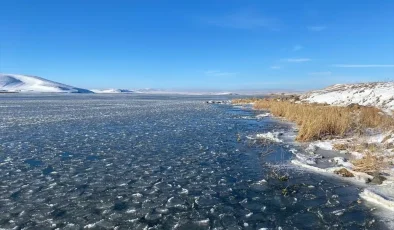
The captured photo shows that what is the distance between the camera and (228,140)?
60.4 ft

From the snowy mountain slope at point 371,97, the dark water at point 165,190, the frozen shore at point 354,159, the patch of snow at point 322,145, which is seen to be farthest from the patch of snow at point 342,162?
the snowy mountain slope at point 371,97

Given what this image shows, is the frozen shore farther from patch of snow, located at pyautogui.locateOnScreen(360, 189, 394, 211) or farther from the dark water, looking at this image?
the dark water

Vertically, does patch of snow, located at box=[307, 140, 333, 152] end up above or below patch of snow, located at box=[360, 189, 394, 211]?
below

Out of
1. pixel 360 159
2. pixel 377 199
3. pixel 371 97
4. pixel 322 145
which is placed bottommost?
pixel 322 145

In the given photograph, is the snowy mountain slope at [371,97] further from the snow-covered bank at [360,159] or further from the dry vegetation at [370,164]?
Result: the dry vegetation at [370,164]

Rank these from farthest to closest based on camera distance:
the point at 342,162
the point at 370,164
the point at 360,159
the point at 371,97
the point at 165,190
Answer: the point at 371,97 < the point at 342,162 < the point at 360,159 < the point at 370,164 < the point at 165,190

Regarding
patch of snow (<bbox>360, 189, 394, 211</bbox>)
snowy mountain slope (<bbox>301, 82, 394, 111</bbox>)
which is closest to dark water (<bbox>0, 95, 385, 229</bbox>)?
patch of snow (<bbox>360, 189, 394, 211</bbox>)

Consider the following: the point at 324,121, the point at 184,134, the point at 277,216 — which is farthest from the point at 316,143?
the point at 277,216

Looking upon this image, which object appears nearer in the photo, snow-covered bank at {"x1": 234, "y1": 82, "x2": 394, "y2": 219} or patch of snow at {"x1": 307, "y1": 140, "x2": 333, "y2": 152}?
snow-covered bank at {"x1": 234, "y1": 82, "x2": 394, "y2": 219}

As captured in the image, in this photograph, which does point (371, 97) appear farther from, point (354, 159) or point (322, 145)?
point (354, 159)

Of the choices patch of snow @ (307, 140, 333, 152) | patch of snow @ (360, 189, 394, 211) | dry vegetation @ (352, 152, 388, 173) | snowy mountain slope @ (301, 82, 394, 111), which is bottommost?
patch of snow @ (307, 140, 333, 152)

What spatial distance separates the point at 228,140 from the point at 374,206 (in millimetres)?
10644

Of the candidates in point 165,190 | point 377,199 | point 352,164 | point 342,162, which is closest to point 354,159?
point 342,162

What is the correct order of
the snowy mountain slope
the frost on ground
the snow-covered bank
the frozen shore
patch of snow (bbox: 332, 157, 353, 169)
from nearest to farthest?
the frozen shore
the frost on ground
the snow-covered bank
patch of snow (bbox: 332, 157, 353, 169)
the snowy mountain slope
